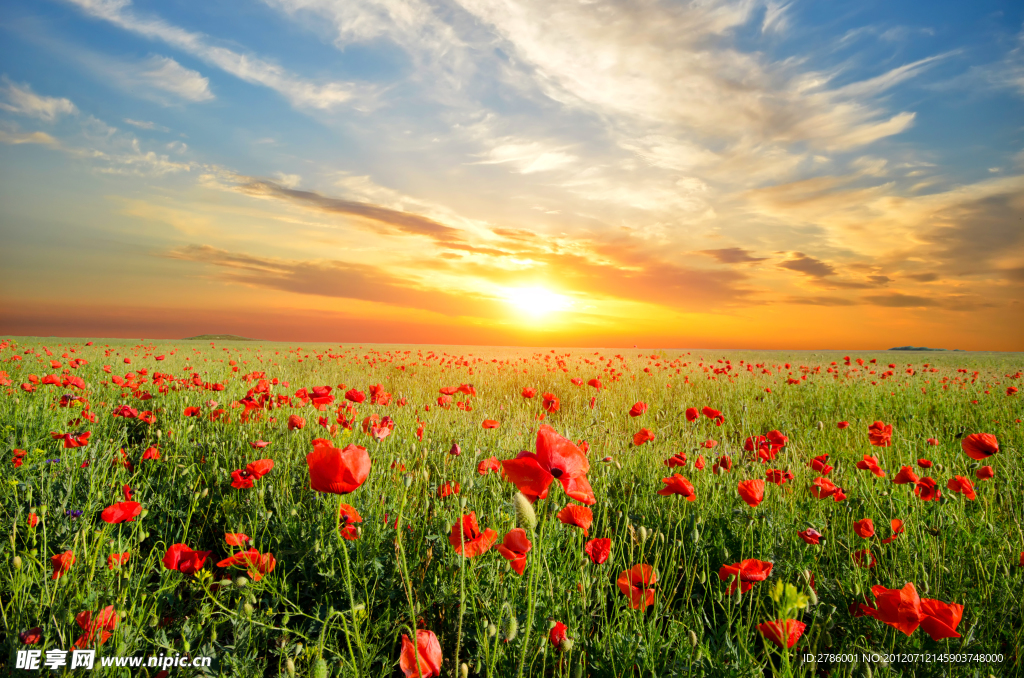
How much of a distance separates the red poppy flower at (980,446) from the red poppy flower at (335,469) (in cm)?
293

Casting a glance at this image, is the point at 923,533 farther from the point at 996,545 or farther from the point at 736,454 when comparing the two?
the point at 736,454

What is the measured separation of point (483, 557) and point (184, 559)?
1.10 meters

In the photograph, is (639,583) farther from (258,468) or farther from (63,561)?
(63,561)

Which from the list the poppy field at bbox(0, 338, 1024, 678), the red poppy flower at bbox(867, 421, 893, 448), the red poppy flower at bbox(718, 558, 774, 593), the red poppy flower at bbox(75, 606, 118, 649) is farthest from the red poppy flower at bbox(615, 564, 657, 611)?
the red poppy flower at bbox(867, 421, 893, 448)

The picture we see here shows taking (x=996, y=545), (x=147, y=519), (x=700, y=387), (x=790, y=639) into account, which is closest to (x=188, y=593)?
(x=147, y=519)

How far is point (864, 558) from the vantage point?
7.64ft

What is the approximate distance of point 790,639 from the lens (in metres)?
1.34

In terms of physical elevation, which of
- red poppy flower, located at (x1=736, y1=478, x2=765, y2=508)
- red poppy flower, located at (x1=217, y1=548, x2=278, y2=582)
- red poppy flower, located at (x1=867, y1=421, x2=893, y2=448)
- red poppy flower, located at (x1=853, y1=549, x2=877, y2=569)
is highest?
red poppy flower, located at (x1=867, y1=421, x2=893, y2=448)

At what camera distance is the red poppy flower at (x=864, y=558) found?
85.3 inches

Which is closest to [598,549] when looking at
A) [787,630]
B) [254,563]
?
[787,630]

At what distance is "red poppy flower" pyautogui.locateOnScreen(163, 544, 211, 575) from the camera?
5.62 ft

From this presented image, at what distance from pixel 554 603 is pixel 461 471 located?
1.39 metres

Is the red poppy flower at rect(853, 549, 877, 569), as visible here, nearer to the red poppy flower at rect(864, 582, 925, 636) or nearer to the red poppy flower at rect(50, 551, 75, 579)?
the red poppy flower at rect(864, 582, 925, 636)

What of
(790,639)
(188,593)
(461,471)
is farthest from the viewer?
(461,471)
